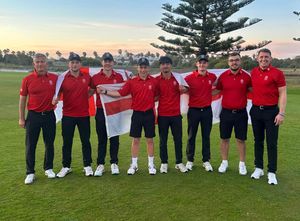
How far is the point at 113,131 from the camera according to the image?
20.0ft

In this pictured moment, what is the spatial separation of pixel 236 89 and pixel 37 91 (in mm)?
3091

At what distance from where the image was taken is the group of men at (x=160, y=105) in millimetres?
5520

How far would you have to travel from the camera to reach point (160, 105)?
600 cm

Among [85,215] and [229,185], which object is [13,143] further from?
[229,185]

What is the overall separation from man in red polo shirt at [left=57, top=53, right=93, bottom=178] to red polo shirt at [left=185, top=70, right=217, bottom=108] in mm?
1699

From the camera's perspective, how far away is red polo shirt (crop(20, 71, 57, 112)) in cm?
553

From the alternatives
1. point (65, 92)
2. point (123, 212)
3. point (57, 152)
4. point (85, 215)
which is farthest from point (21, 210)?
point (57, 152)

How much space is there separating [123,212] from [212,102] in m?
3.07

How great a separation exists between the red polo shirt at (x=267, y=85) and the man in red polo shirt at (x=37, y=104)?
10.2 feet

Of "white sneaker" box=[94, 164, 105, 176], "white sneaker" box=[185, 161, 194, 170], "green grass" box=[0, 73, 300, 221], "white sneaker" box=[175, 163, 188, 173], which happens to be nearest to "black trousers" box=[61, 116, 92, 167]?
"white sneaker" box=[94, 164, 105, 176]

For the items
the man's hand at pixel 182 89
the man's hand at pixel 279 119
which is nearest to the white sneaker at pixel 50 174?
the man's hand at pixel 182 89

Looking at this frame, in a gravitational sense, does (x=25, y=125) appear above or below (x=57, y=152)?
above

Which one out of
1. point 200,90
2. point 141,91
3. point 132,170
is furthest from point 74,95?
point 200,90

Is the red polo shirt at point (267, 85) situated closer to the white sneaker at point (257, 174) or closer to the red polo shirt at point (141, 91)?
the white sneaker at point (257, 174)
